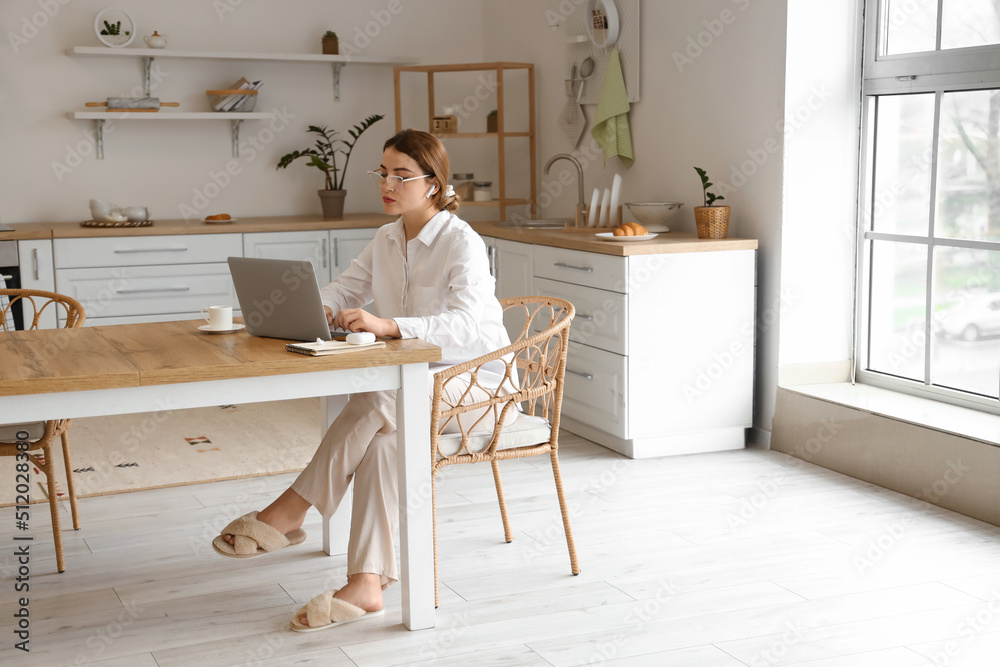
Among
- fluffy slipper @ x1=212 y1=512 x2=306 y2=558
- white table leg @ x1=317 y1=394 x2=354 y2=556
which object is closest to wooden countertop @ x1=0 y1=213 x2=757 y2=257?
white table leg @ x1=317 y1=394 x2=354 y2=556

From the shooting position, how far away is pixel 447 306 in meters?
2.57

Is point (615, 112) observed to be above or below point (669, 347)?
above

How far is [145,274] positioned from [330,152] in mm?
1278

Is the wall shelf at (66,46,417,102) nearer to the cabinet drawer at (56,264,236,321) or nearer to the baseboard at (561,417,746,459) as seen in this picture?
the cabinet drawer at (56,264,236,321)

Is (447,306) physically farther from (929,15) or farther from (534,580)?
(929,15)

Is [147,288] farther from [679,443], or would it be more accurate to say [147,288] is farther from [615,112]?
[679,443]

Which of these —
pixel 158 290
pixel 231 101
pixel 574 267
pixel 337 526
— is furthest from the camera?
pixel 231 101

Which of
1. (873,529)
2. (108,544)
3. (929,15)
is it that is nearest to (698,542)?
(873,529)

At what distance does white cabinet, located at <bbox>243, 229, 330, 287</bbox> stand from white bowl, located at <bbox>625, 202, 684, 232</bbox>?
1.70 m

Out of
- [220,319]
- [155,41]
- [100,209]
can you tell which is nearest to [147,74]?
[155,41]

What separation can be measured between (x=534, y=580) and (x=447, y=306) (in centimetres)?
76

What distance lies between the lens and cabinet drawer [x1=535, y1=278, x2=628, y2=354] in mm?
3777

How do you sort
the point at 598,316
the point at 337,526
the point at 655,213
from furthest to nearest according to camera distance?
the point at 655,213 → the point at 598,316 → the point at 337,526

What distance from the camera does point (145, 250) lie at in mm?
4879
